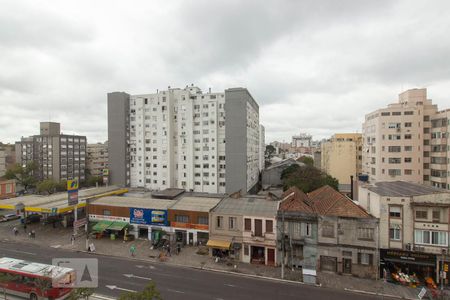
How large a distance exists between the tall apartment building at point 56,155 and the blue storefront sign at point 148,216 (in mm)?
70730

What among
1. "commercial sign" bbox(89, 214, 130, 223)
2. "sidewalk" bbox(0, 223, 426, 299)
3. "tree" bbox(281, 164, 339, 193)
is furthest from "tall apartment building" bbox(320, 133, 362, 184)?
"commercial sign" bbox(89, 214, 130, 223)

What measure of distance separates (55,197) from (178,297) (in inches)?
1684

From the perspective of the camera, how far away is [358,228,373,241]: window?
28236 millimetres

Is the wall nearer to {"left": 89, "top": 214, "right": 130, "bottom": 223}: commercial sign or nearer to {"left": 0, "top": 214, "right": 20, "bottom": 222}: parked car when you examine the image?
{"left": 0, "top": 214, "right": 20, "bottom": 222}: parked car

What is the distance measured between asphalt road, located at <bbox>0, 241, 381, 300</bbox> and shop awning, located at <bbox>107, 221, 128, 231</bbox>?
25.2 feet

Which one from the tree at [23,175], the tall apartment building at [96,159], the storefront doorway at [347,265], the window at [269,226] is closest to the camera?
the storefront doorway at [347,265]

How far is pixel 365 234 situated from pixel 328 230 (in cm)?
430

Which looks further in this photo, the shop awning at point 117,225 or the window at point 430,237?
the shop awning at point 117,225

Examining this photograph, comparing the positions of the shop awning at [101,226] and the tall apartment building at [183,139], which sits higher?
the tall apartment building at [183,139]

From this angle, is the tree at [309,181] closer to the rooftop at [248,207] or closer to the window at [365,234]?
the rooftop at [248,207]

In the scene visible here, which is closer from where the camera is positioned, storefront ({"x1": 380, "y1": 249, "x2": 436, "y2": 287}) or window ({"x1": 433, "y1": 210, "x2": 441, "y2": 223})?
storefront ({"x1": 380, "y1": 249, "x2": 436, "y2": 287})

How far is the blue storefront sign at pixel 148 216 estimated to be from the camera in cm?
3888

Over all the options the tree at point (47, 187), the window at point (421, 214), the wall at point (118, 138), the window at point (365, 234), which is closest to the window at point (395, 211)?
the window at point (421, 214)

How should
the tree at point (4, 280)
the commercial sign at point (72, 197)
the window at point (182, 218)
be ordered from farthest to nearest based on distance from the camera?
the window at point (182, 218) < the commercial sign at point (72, 197) < the tree at point (4, 280)
